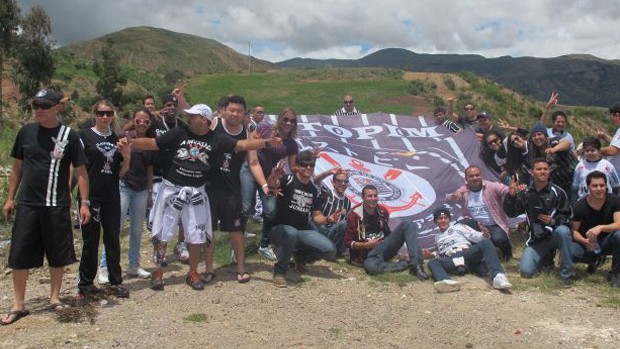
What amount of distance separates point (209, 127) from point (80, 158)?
135 cm

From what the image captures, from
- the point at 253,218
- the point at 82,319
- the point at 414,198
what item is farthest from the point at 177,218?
the point at 414,198

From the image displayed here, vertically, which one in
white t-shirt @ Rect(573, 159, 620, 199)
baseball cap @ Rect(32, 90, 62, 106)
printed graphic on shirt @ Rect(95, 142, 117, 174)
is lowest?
white t-shirt @ Rect(573, 159, 620, 199)

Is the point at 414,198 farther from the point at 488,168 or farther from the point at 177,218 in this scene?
the point at 177,218

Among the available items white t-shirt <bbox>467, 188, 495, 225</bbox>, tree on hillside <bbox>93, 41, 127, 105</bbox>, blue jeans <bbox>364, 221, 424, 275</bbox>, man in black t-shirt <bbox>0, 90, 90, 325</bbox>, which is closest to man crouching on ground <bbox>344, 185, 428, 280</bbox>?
blue jeans <bbox>364, 221, 424, 275</bbox>

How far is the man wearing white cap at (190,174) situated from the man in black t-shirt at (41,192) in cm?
94

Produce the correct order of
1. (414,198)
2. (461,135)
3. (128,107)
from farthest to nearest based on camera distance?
(128,107) → (461,135) → (414,198)

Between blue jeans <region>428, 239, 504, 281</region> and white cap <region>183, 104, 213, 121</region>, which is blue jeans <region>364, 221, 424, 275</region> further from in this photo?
white cap <region>183, 104, 213, 121</region>

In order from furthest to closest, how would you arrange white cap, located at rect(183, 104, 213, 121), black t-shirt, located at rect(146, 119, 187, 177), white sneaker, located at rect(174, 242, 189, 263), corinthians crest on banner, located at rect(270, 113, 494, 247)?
corinthians crest on banner, located at rect(270, 113, 494, 247)
white sneaker, located at rect(174, 242, 189, 263)
black t-shirt, located at rect(146, 119, 187, 177)
white cap, located at rect(183, 104, 213, 121)

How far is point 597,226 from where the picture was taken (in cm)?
591

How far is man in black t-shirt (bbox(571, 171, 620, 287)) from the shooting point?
5.85 m

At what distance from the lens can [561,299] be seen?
551cm

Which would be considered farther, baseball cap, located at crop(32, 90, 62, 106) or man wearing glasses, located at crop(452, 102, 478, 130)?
man wearing glasses, located at crop(452, 102, 478, 130)

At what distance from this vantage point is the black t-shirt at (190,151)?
5.40 meters

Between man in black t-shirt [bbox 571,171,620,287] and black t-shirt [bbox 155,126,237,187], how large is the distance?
3.87 m
